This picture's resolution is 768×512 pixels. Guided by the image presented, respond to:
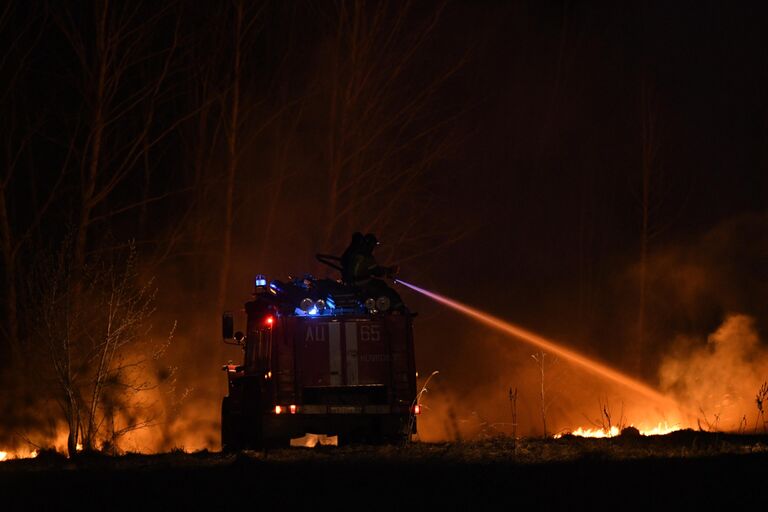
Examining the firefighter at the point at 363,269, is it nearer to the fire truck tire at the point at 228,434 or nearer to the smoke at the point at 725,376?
the fire truck tire at the point at 228,434

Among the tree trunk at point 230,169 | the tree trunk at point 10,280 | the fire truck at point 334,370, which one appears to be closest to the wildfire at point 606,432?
the fire truck at point 334,370

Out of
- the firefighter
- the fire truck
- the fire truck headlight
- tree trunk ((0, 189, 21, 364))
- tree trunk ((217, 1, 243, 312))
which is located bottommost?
the fire truck

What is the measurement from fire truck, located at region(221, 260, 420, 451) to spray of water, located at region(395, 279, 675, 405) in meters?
16.2

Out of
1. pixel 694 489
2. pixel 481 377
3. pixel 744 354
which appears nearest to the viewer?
pixel 694 489

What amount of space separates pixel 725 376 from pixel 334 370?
1411 cm

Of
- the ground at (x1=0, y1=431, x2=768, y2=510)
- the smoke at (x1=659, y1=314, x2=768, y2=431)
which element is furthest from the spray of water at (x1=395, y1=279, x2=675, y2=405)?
the ground at (x1=0, y1=431, x2=768, y2=510)

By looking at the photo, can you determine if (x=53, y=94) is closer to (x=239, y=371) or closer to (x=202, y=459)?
(x=239, y=371)

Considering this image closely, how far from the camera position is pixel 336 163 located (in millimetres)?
26312

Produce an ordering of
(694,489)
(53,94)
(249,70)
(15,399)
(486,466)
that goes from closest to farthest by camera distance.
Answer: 1. (694,489)
2. (486,466)
3. (15,399)
4. (53,94)
5. (249,70)

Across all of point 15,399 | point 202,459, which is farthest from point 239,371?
point 15,399

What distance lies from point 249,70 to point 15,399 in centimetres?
1196

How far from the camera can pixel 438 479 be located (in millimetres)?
9617

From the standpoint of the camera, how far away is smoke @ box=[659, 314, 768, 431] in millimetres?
23469

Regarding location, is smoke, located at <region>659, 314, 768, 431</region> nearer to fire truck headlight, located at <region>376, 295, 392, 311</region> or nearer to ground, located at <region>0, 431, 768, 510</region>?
fire truck headlight, located at <region>376, 295, 392, 311</region>
